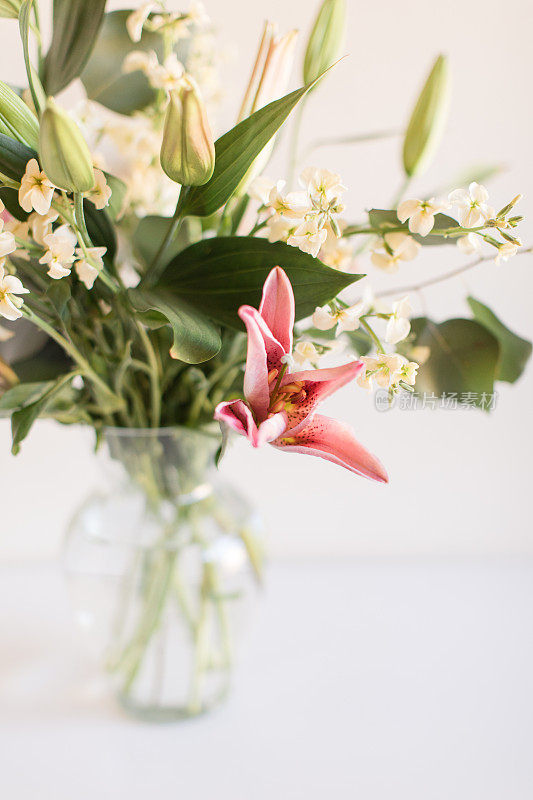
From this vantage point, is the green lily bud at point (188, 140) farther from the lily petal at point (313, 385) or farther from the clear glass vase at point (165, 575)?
the clear glass vase at point (165, 575)

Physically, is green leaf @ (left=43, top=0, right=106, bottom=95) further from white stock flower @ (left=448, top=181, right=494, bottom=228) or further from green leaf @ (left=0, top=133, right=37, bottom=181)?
white stock flower @ (left=448, top=181, right=494, bottom=228)

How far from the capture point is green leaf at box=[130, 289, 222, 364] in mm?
400

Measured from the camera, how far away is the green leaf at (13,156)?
0.40 m

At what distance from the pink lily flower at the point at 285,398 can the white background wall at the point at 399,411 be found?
49 cm

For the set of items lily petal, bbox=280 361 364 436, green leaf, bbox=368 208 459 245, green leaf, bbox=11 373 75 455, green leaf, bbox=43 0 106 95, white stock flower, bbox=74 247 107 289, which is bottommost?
green leaf, bbox=11 373 75 455

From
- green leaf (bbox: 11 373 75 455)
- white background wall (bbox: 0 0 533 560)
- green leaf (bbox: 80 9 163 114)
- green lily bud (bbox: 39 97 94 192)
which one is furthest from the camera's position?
white background wall (bbox: 0 0 533 560)

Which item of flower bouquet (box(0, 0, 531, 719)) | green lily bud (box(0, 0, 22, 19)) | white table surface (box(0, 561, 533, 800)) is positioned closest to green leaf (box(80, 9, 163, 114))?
flower bouquet (box(0, 0, 531, 719))

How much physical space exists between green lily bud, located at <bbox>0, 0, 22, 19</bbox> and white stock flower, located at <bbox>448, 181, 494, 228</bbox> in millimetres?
280

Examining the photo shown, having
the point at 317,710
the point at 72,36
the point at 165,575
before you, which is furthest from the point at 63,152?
the point at 317,710

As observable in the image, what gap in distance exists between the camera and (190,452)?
0.61m

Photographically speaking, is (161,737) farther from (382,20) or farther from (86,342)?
(382,20)

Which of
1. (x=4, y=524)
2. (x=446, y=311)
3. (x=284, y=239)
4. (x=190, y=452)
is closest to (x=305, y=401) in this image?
(x=284, y=239)

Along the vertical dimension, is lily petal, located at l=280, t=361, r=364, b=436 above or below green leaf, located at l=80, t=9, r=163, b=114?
below

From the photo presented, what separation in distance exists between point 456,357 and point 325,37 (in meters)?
0.23
